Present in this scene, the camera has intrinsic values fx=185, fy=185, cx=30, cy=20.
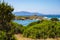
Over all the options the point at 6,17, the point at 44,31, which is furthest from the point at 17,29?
the point at 6,17

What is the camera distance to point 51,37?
45.2ft

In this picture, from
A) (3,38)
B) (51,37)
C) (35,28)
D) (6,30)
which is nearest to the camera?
(3,38)

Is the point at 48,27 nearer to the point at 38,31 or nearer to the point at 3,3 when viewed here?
the point at 38,31

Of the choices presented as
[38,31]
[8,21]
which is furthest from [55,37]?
[8,21]

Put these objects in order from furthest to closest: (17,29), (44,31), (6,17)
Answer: (17,29)
(44,31)
(6,17)

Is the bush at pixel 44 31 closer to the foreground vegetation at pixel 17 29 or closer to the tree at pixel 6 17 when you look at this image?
the foreground vegetation at pixel 17 29

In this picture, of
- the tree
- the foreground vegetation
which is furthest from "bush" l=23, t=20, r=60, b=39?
the tree

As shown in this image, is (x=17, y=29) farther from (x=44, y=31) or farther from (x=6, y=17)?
(x=6, y=17)

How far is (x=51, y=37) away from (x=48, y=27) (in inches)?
41.4

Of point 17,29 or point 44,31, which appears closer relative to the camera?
point 44,31

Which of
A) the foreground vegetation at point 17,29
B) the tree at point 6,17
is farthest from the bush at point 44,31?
the tree at point 6,17

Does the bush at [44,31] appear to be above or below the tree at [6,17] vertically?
below

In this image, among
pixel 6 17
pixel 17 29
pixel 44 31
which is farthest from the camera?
pixel 17 29

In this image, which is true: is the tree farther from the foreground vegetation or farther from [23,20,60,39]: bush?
[23,20,60,39]: bush
